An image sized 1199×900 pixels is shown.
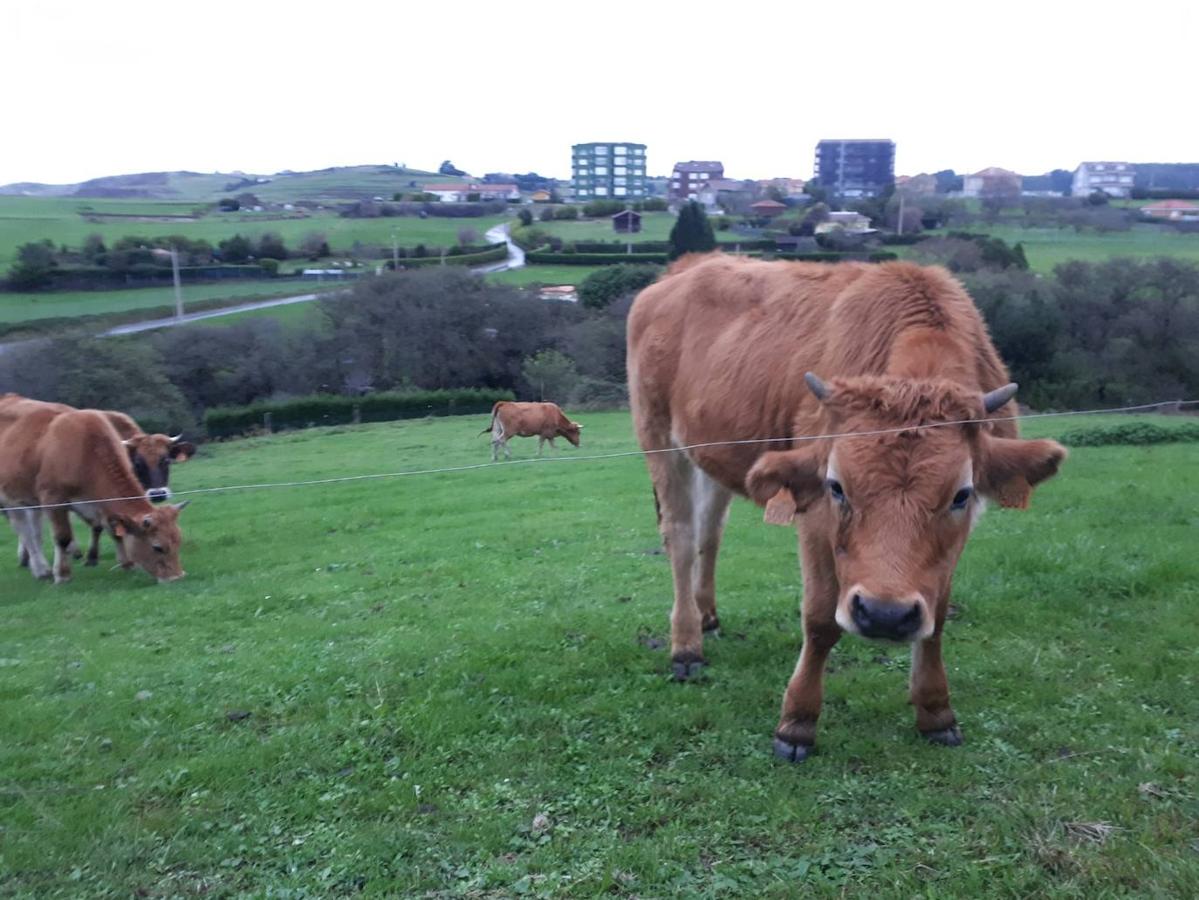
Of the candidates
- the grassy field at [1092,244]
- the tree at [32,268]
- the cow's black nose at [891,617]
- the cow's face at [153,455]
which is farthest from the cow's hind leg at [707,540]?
the tree at [32,268]

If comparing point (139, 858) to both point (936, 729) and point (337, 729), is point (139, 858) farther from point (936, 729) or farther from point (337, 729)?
point (936, 729)

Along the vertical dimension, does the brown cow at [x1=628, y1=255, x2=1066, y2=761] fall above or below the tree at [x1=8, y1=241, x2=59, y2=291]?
above

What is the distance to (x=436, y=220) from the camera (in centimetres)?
6875

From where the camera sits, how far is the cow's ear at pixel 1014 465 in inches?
166

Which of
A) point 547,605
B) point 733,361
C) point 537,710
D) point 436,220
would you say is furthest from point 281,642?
point 436,220

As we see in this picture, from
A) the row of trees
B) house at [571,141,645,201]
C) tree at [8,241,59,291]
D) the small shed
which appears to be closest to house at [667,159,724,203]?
house at [571,141,645,201]

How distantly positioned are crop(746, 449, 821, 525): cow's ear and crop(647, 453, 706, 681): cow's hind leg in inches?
74.1

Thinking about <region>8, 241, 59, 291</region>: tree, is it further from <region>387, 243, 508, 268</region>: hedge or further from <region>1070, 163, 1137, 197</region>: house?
<region>1070, 163, 1137, 197</region>: house

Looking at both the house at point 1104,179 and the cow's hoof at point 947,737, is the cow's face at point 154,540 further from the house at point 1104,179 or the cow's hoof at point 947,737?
the house at point 1104,179

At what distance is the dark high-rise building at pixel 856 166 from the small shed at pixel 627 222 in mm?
12921

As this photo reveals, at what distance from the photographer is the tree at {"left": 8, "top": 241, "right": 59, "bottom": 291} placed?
140ft

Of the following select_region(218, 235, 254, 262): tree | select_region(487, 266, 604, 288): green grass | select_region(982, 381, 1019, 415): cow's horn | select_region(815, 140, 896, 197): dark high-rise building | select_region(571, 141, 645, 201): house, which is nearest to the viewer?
select_region(982, 381, 1019, 415): cow's horn

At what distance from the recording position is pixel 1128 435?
19.2 meters

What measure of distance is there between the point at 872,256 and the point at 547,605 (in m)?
30.7
